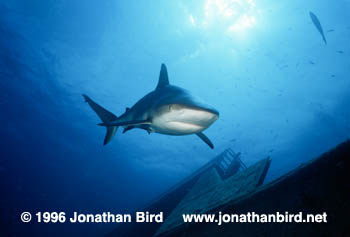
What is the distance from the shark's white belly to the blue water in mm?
15217

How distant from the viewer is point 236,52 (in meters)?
18.6

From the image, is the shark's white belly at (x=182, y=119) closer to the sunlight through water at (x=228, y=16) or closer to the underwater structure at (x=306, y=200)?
the underwater structure at (x=306, y=200)

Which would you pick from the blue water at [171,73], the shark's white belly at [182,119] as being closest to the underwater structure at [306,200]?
the shark's white belly at [182,119]

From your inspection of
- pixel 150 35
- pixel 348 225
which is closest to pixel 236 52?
pixel 150 35

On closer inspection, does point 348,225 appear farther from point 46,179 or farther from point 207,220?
point 46,179

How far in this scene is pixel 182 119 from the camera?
275 centimetres

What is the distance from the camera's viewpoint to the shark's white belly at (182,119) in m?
2.60

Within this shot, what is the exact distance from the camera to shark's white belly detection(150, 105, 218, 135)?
103 inches

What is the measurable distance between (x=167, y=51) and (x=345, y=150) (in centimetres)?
1855

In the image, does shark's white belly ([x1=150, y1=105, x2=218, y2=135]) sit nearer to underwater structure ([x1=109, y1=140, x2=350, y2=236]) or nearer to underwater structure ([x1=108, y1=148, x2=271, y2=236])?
underwater structure ([x1=109, y1=140, x2=350, y2=236])

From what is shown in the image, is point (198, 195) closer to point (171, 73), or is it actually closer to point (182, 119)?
point (182, 119)

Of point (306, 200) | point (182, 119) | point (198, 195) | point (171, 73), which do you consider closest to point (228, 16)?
point (171, 73)

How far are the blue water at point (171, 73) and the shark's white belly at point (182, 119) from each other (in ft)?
49.9

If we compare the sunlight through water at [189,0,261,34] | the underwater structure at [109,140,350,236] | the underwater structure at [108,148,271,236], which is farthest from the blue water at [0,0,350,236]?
the underwater structure at [109,140,350,236]
